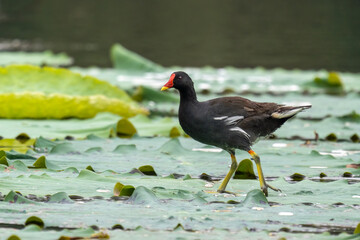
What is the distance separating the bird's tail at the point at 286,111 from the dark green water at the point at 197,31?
860 cm

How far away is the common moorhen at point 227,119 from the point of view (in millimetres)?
4371

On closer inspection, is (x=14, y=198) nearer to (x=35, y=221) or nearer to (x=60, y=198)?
(x=60, y=198)

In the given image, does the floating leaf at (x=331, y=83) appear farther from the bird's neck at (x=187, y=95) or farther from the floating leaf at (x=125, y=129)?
the bird's neck at (x=187, y=95)

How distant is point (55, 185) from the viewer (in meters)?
4.02

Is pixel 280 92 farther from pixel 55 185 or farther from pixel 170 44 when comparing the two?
pixel 170 44

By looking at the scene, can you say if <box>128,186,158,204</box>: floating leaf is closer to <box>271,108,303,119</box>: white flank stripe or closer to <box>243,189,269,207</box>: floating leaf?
<box>243,189,269,207</box>: floating leaf

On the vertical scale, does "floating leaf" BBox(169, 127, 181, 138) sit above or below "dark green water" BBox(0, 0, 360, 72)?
below

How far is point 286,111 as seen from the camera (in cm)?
455

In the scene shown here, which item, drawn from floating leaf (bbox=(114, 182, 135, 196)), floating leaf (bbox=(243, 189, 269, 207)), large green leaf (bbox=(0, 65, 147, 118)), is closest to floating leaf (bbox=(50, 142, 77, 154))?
floating leaf (bbox=(114, 182, 135, 196))

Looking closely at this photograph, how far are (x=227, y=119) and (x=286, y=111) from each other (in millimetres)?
411

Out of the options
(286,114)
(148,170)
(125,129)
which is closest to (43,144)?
Result: (125,129)

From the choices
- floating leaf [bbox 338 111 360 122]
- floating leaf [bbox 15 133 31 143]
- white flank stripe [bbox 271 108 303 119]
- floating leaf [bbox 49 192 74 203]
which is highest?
white flank stripe [bbox 271 108 303 119]

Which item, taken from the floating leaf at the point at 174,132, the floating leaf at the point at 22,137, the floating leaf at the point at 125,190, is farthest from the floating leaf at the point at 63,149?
the floating leaf at the point at 125,190

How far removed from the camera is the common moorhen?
4371mm
